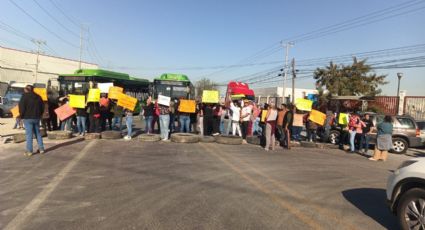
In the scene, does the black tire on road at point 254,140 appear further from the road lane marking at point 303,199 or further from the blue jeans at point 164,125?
the road lane marking at point 303,199

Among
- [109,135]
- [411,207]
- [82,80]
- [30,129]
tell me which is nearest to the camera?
[411,207]

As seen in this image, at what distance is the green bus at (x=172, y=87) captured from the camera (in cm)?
2538

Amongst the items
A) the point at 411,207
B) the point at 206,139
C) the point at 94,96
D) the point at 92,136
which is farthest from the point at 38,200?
the point at 206,139

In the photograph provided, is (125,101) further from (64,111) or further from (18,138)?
(18,138)

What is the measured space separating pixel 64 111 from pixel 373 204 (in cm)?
1246

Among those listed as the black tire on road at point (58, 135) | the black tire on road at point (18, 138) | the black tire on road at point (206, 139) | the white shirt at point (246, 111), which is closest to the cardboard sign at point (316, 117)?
the white shirt at point (246, 111)

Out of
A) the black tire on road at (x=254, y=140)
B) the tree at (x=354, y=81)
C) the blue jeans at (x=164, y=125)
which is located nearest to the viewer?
the blue jeans at (x=164, y=125)

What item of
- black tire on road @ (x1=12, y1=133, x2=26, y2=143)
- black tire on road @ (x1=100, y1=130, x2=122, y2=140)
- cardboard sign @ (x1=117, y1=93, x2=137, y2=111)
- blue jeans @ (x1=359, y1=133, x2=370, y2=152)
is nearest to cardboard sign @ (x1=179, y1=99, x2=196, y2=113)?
cardboard sign @ (x1=117, y1=93, x2=137, y2=111)

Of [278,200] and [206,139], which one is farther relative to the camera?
[206,139]

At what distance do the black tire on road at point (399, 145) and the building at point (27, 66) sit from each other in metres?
56.7

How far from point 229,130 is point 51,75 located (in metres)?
69.6

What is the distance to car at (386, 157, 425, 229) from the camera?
5.00 m

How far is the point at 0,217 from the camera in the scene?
5316mm

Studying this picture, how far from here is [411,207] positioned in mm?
5102
